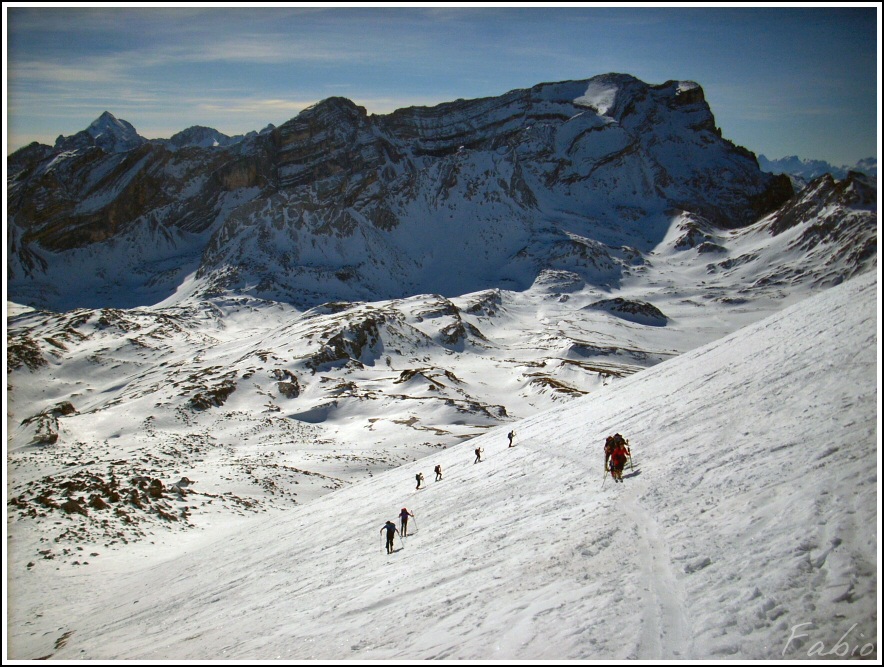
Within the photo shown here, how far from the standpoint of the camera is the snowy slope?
1096cm

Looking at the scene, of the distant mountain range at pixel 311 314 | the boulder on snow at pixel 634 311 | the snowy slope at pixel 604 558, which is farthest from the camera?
the boulder on snow at pixel 634 311

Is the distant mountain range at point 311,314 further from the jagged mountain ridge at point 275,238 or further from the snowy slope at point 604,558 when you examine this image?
the snowy slope at point 604,558

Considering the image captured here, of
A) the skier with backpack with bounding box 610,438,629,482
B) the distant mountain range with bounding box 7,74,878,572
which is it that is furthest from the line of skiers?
the distant mountain range with bounding box 7,74,878,572

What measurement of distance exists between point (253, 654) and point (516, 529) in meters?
7.52

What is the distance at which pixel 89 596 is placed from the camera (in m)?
24.0

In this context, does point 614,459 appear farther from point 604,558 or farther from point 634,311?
point 634,311

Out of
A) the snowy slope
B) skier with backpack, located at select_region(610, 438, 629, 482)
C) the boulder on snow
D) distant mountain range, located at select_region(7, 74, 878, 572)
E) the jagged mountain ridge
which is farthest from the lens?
the jagged mountain ridge

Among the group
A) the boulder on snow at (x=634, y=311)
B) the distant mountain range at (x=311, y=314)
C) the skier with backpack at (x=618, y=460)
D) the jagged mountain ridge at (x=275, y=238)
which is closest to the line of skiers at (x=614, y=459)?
the skier with backpack at (x=618, y=460)

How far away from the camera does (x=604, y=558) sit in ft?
44.0

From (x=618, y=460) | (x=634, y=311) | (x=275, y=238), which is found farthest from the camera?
(x=275, y=238)

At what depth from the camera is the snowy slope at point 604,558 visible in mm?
10961

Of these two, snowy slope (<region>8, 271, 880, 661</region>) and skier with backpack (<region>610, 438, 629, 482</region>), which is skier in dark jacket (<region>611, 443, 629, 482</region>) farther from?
snowy slope (<region>8, 271, 880, 661</region>)

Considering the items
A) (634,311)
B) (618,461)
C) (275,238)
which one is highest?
(275,238)

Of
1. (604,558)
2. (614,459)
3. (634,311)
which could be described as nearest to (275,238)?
(634,311)
